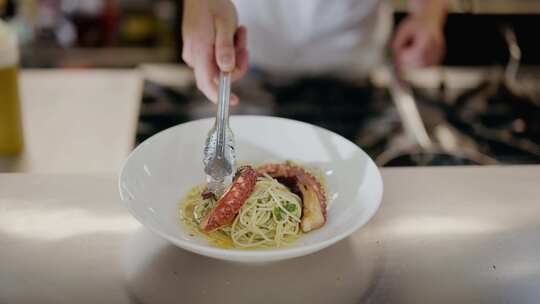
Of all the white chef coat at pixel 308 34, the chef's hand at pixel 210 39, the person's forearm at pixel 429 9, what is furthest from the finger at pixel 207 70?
the person's forearm at pixel 429 9

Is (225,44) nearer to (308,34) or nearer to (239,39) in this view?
(239,39)

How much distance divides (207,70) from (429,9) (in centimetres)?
106

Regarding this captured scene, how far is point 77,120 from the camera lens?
6.01ft

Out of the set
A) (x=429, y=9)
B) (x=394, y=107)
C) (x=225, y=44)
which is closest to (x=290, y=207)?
(x=225, y=44)

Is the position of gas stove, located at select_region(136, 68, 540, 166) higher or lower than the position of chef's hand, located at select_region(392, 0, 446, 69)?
lower

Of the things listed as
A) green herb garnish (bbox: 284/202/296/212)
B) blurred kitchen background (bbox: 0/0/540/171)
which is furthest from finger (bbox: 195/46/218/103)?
blurred kitchen background (bbox: 0/0/540/171)

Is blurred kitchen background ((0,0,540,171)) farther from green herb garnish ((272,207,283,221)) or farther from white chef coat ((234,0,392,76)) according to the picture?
green herb garnish ((272,207,283,221))

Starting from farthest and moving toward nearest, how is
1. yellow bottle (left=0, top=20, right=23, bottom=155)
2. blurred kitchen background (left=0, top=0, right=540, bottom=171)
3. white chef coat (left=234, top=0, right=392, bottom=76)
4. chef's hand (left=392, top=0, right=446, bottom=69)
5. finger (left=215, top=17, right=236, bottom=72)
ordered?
1. white chef coat (left=234, top=0, right=392, bottom=76)
2. chef's hand (left=392, top=0, right=446, bottom=69)
3. blurred kitchen background (left=0, top=0, right=540, bottom=171)
4. yellow bottle (left=0, top=20, right=23, bottom=155)
5. finger (left=215, top=17, right=236, bottom=72)

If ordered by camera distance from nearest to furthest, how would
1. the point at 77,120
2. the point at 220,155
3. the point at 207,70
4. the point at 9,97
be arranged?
the point at 220,155 → the point at 207,70 → the point at 9,97 → the point at 77,120

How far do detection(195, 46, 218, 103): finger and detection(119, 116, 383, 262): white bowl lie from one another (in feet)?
0.45

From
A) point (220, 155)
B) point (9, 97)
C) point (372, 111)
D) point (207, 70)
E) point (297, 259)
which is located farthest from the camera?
point (372, 111)

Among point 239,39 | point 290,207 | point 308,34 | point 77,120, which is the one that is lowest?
point 77,120

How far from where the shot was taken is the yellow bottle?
149cm

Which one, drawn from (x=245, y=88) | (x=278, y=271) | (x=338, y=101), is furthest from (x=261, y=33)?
(x=278, y=271)
